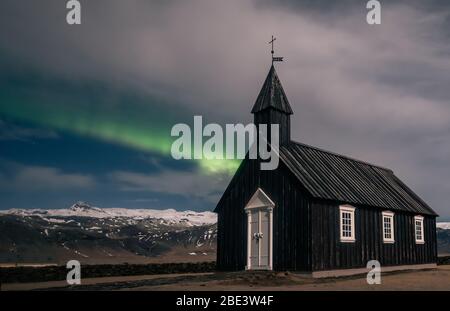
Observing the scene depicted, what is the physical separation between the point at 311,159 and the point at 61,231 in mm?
114528

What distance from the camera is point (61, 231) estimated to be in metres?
132

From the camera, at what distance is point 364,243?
29828 mm

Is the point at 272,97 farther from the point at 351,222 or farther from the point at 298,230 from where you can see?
the point at 351,222

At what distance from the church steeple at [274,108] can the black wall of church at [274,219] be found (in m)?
2.69

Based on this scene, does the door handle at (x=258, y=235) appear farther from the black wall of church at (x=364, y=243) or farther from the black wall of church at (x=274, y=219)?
the black wall of church at (x=364, y=243)

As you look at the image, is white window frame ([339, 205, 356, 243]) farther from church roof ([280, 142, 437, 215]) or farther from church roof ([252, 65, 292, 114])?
church roof ([252, 65, 292, 114])

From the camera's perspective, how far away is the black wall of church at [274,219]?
2633 cm

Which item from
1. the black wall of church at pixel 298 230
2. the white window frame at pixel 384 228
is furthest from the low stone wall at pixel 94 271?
the white window frame at pixel 384 228

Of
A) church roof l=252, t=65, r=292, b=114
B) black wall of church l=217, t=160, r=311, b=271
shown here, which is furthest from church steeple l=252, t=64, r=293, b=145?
black wall of church l=217, t=160, r=311, b=271

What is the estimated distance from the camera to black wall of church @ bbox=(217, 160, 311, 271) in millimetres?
26328

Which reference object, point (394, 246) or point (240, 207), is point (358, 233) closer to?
point (394, 246)

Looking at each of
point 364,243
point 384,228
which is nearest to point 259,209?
point 364,243

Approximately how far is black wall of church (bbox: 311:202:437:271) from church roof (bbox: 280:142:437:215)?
2.41 ft

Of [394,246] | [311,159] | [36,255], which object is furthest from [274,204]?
[36,255]
